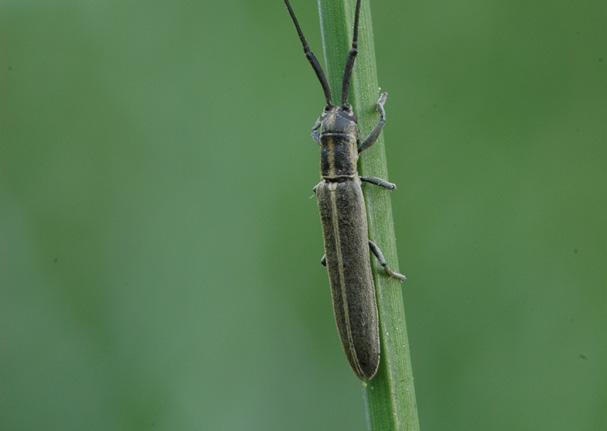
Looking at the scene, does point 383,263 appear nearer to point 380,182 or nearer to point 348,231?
point 380,182

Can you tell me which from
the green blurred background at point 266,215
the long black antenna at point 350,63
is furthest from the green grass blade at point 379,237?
the green blurred background at point 266,215

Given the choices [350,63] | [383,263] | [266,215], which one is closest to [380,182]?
[383,263]

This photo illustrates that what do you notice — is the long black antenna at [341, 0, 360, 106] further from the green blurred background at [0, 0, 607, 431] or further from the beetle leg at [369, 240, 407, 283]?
the green blurred background at [0, 0, 607, 431]

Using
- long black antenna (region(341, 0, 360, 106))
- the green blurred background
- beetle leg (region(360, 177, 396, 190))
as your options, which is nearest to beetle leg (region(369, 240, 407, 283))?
beetle leg (region(360, 177, 396, 190))

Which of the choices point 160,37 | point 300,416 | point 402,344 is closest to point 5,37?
point 160,37

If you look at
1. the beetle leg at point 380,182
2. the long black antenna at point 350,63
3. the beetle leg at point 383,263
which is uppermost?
the long black antenna at point 350,63

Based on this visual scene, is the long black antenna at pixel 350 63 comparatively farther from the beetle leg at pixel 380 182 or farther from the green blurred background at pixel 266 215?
the green blurred background at pixel 266 215

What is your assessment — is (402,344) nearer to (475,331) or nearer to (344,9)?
(344,9)
